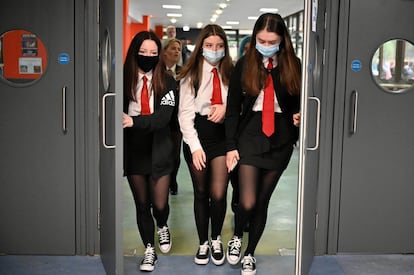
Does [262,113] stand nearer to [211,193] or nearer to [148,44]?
[211,193]

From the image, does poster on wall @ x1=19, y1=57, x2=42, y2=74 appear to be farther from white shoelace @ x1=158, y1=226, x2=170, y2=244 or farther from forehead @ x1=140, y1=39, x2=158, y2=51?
white shoelace @ x1=158, y1=226, x2=170, y2=244

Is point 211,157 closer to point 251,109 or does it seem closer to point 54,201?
point 251,109

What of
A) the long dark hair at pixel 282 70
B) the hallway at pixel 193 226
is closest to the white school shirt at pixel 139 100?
the long dark hair at pixel 282 70

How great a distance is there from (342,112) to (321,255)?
1.04 metres

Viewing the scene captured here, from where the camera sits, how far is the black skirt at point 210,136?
11.6 ft

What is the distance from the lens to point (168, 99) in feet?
11.0

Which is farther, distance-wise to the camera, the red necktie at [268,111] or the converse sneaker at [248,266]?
the converse sneaker at [248,266]

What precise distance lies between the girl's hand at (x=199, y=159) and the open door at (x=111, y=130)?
572 mm

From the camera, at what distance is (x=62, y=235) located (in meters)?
3.75

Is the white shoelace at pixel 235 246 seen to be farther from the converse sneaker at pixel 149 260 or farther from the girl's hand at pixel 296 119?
the girl's hand at pixel 296 119

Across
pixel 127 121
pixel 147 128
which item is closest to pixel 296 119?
pixel 147 128

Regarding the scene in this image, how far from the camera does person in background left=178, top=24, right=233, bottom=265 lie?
3.46 meters

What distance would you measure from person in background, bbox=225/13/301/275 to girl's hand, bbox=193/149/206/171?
17cm

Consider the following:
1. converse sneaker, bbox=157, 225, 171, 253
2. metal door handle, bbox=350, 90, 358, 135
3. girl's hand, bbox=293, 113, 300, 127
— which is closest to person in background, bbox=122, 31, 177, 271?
converse sneaker, bbox=157, 225, 171, 253
